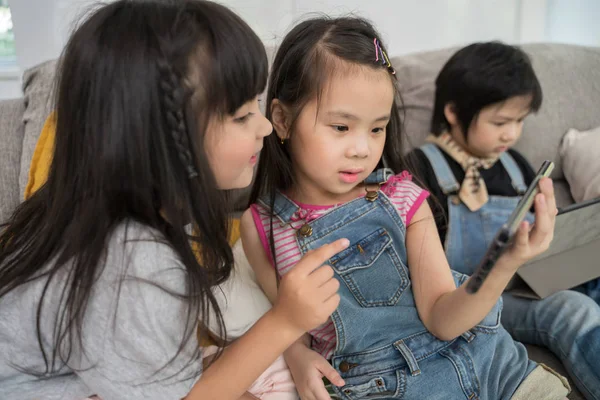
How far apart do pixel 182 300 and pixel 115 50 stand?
37 cm

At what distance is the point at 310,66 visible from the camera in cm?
105

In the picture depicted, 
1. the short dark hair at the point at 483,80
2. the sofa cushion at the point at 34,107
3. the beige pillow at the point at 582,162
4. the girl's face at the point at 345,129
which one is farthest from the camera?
the beige pillow at the point at 582,162

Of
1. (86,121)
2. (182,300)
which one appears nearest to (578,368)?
(182,300)

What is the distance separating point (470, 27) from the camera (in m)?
2.46

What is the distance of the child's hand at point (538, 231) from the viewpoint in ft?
2.76

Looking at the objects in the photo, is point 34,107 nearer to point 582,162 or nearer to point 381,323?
point 381,323

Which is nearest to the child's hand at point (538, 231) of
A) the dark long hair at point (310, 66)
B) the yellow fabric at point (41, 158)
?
the dark long hair at point (310, 66)

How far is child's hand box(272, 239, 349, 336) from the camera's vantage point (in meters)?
0.88

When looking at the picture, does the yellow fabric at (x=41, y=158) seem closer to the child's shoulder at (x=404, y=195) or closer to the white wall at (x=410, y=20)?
the child's shoulder at (x=404, y=195)

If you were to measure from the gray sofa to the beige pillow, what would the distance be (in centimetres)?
3

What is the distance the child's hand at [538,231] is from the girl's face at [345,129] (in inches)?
12.0

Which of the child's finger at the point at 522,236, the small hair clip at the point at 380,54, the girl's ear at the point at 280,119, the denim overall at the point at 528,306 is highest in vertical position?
the small hair clip at the point at 380,54

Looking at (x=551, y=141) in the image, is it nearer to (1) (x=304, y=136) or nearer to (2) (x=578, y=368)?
(2) (x=578, y=368)

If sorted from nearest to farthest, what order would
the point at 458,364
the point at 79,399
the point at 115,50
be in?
the point at 115,50, the point at 79,399, the point at 458,364
